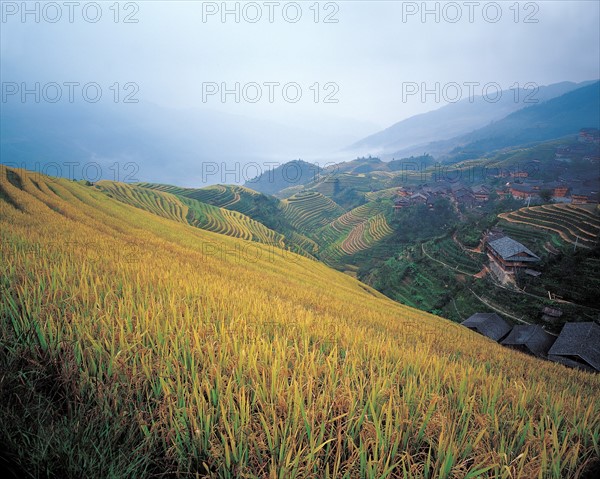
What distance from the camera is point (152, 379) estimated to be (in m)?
1.56

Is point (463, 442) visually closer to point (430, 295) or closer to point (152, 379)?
point (152, 379)

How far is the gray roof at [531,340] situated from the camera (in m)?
21.8

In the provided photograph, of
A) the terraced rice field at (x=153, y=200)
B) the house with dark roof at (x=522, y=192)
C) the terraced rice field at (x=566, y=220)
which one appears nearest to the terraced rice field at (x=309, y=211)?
the terraced rice field at (x=153, y=200)

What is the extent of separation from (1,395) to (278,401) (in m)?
1.31

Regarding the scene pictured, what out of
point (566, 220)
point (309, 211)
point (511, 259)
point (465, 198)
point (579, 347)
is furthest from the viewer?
point (309, 211)

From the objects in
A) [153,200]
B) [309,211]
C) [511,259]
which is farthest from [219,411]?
[309,211]

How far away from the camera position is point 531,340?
22.3 metres

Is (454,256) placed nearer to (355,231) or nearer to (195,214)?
(355,231)

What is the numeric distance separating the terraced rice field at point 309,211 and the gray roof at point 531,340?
237 ft

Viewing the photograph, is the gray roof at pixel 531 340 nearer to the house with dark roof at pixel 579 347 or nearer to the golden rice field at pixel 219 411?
the house with dark roof at pixel 579 347

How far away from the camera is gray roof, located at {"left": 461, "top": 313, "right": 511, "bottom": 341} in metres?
24.3

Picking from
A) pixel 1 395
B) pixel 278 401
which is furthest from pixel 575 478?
pixel 1 395

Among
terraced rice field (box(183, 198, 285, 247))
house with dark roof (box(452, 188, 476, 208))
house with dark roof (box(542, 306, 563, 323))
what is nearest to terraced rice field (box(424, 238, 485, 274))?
house with dark roof (box(542, 306, 563, 323))

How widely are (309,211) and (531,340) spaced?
87.6 meters
